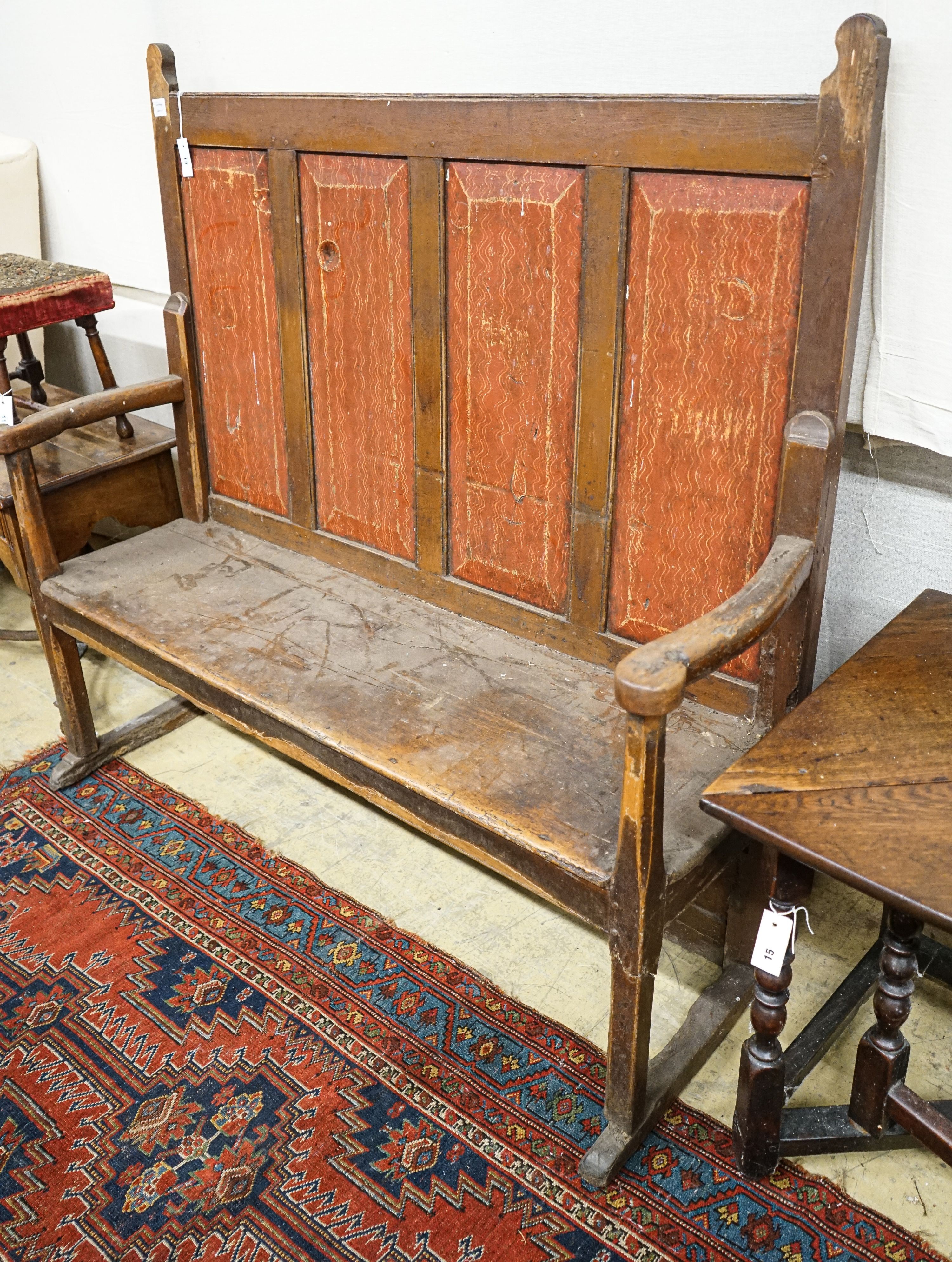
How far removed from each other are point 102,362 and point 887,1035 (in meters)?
2.84

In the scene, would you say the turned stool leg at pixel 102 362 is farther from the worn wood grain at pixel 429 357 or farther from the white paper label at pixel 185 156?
the worn wood grain at pixel 429 357

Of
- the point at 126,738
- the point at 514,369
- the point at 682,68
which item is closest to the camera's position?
the point at 682,68

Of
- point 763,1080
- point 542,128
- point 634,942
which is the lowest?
point 763,1080

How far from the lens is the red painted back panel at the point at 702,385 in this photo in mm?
1715

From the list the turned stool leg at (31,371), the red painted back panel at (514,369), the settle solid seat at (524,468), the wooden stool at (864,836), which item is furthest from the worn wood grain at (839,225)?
the turned stool leg at (31,371)

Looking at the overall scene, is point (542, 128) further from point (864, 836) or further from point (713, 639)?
point (864, 836)

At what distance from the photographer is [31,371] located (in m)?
3.54

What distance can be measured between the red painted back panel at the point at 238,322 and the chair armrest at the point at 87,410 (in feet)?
0.34

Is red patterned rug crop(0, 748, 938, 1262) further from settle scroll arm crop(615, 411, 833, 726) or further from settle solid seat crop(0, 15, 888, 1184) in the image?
settle scroll arm crop(615, 411, 833, 726)

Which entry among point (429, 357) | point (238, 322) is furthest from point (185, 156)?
point (429, 357)

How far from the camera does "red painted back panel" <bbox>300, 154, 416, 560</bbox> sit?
7.25 ft

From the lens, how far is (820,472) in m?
1.71

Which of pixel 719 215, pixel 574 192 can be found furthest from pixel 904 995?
pixel 574 192

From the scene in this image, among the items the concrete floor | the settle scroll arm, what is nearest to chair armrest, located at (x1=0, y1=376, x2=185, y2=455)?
the concrete floor
